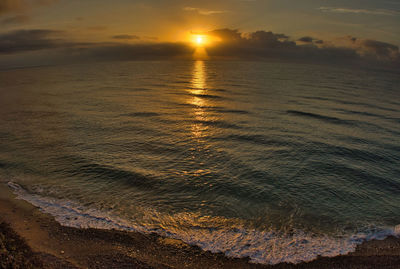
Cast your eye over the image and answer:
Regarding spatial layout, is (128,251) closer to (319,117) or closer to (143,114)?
(143,114)

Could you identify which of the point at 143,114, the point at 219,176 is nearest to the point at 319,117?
the point at 219,176

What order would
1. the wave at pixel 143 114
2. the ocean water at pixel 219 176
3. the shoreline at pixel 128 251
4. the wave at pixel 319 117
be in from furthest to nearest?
the wave at pixel 143 114, the wave at pixel 319 117, the ocean water at pixel 219 176, the shoreline at pixel 128 251

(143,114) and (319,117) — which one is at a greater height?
(143,114)

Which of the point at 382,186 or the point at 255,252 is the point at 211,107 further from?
the point at 255,252

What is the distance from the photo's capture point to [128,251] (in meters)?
11.6

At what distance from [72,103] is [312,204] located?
144 ft

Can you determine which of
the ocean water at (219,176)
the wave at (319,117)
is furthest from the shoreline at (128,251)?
the wave at (319,117)

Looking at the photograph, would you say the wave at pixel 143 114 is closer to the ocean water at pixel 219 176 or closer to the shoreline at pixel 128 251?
the ocean water at pixel 219 176

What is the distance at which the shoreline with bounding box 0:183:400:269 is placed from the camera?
36.0ft

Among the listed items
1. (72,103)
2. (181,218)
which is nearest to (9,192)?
(181,218)

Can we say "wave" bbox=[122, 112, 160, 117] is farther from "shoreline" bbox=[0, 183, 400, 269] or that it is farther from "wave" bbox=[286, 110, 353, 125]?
"shoreline" bbox=[0, 183, 400, 269]

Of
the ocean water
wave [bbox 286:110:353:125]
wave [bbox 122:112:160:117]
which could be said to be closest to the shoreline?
the ocean water

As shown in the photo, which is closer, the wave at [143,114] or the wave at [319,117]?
the wave at [319,117]

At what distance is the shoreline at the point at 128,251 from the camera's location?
11.0 metres
